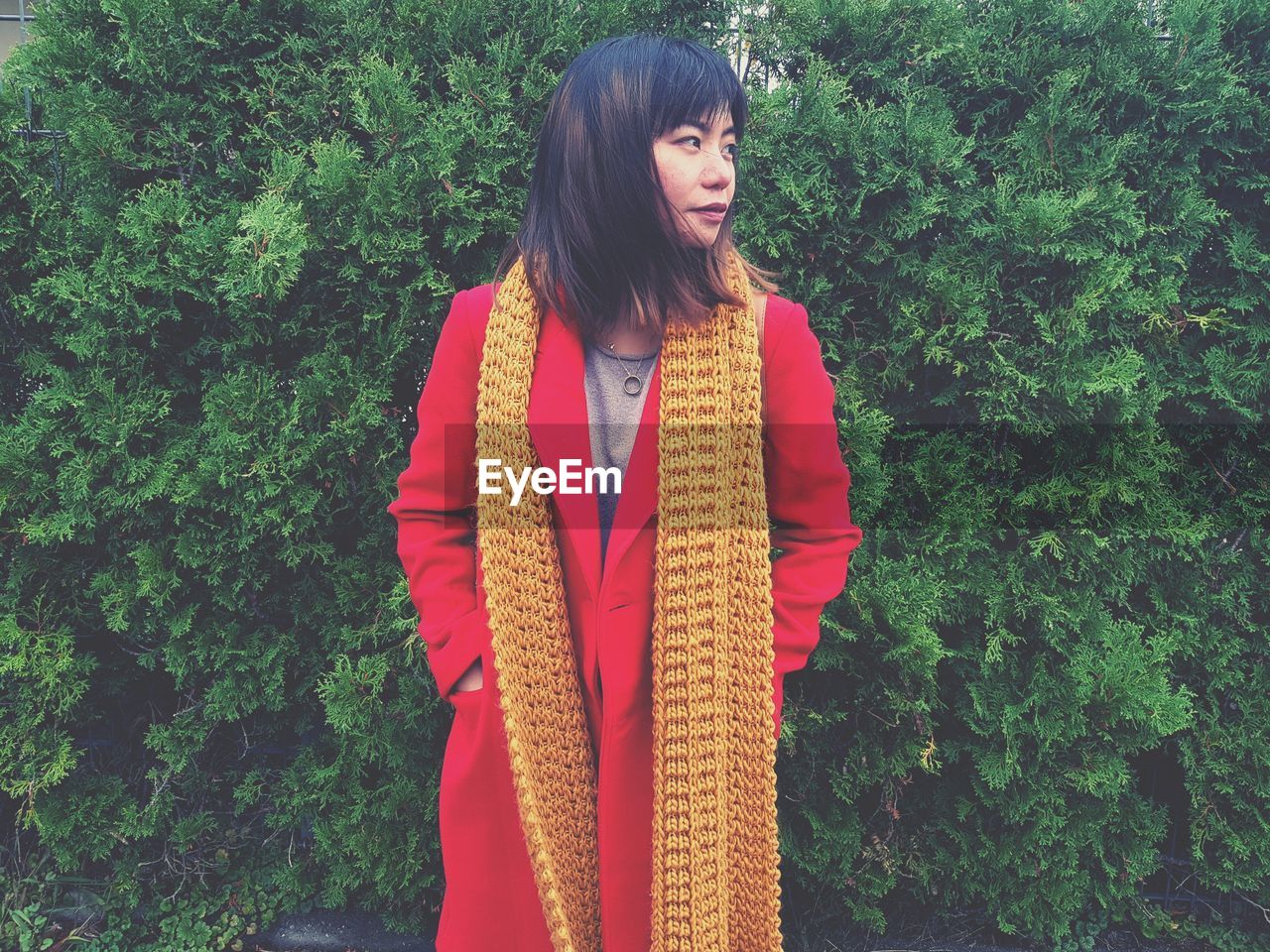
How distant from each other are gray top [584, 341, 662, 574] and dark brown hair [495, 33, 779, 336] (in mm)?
76

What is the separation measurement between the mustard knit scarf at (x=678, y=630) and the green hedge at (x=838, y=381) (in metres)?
0.86

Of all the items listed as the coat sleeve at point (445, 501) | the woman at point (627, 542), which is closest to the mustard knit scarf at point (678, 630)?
the woman at point (627, 542)

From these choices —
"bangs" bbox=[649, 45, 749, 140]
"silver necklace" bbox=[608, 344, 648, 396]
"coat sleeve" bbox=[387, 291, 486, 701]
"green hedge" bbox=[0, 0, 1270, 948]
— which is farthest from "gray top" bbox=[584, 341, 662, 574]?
"green hedge" bbox=[0, 0, 1270, 948]

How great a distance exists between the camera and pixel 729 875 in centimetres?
191

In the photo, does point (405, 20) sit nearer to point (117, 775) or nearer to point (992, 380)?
point (992, 380)

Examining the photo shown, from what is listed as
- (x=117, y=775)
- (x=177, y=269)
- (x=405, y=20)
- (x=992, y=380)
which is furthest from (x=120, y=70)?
(x=992, y=380)

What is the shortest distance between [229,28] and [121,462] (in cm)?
132

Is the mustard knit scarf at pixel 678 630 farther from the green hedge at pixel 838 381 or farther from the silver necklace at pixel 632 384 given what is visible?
the green hedge at pixel 838 381

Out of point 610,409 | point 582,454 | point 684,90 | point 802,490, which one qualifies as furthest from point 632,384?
point 684,90

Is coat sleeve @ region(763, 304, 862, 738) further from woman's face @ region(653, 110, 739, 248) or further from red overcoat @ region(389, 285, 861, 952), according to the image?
woman's face @ region(653, 110, 739, 248)

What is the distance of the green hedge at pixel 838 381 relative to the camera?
2.54m

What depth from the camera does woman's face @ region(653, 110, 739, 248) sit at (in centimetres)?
171

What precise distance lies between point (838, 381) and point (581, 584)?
117cm

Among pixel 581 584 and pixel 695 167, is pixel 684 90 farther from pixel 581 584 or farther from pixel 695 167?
pixel 581 584
